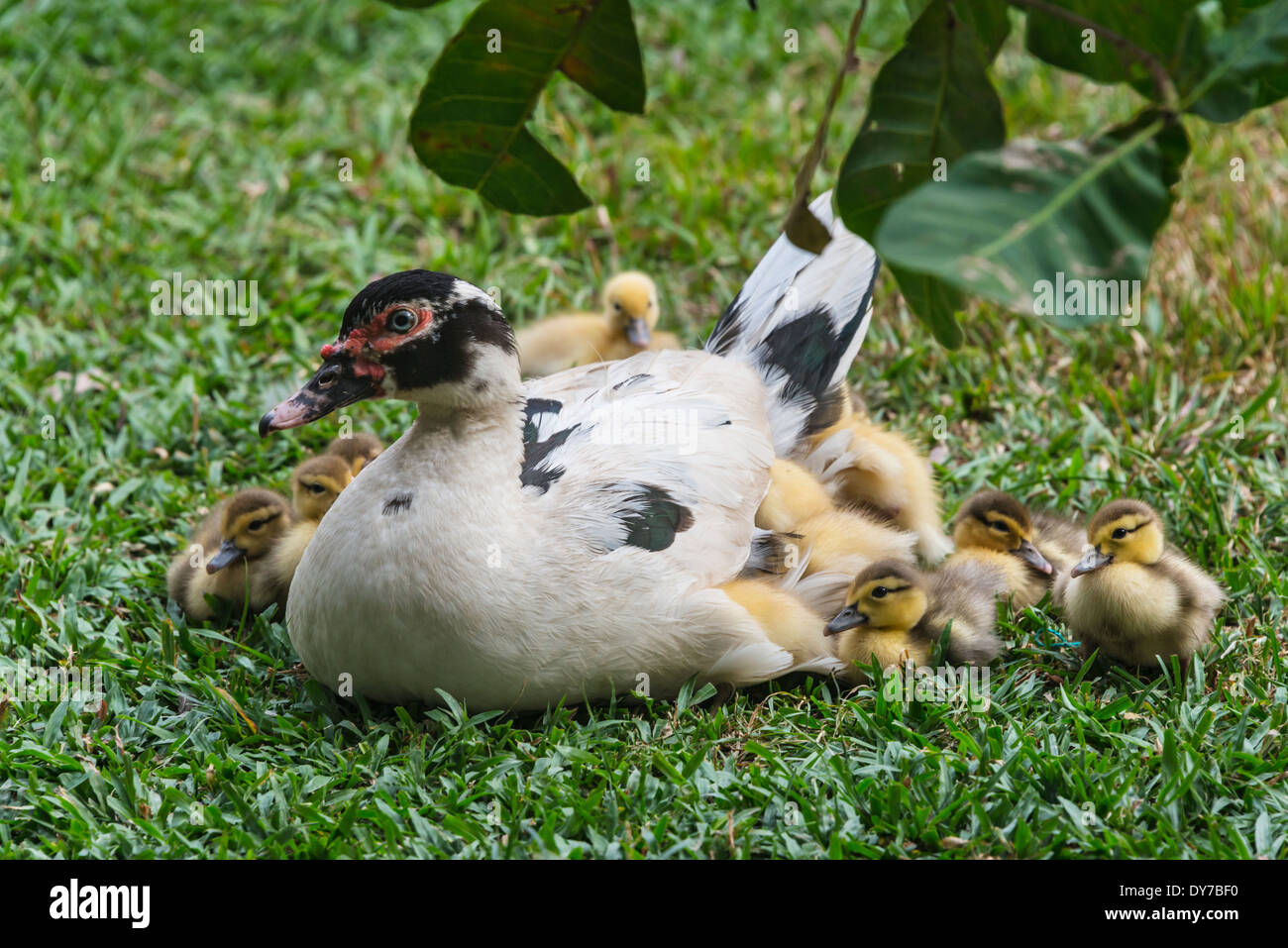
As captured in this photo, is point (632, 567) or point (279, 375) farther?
point (279, 375)

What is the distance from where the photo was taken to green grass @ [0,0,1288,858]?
3068mm

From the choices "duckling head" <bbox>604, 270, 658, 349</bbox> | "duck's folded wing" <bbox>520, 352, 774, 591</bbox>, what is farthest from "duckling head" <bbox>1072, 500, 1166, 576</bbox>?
"duckling head" <bbox>604, 270, 658, 349</bbox>

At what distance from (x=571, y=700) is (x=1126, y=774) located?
1.31m

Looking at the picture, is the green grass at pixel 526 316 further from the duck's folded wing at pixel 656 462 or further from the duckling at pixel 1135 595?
the duck's folded wing at pixel 656 462

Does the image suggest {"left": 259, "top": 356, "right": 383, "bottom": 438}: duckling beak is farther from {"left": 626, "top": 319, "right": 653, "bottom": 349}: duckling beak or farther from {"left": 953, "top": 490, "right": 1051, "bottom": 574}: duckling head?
{"left": 626, "top": 319, "right": 653, "bottom": 349}: duckling beak

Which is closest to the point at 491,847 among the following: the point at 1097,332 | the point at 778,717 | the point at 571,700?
the point at 571,700

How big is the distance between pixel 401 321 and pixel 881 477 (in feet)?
5.07

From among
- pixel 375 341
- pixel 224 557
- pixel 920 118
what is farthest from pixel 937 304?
pixel 224 557

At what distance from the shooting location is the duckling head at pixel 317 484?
3992mm

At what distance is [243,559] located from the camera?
13.0 ft

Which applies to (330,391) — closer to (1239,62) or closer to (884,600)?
(884,600)

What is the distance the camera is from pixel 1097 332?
5312 millimetres
